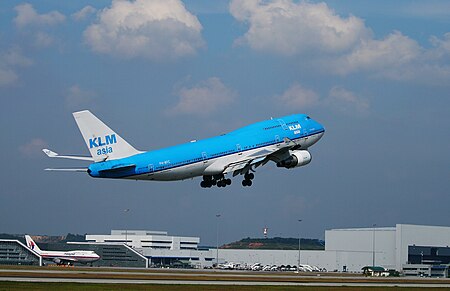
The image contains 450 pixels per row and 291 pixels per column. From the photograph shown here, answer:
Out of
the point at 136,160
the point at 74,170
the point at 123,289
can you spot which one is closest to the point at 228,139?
the point at 136,160

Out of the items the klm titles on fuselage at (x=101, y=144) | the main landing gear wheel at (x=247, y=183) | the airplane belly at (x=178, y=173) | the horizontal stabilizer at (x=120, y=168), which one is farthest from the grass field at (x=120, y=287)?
the main landing gear wheel at (x=247, y=183)

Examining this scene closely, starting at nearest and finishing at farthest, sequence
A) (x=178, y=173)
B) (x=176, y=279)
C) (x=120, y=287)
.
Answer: (x=120, y=287) < (x=178, y=173) < (x=176, y=279)

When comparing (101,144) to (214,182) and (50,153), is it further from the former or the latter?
(214,182)

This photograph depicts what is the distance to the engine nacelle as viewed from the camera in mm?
102250

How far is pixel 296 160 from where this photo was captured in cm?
10225

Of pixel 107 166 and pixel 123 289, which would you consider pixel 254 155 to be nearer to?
pixel 107 166

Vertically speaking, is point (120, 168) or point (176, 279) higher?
point (120, 168)

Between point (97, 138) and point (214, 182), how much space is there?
17330 mm

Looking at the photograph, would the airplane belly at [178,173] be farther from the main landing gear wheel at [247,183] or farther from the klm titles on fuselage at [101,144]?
the main landing gear wheel at [247,183]

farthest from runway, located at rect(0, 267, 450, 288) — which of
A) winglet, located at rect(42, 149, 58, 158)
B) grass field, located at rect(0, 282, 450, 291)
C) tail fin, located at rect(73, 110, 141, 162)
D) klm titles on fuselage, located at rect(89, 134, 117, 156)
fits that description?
klm titles on fuselage, located at rect(89, 134, 117, 156)

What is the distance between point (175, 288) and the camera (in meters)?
81.8

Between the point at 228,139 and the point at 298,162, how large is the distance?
8.74m

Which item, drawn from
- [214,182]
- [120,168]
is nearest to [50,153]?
[120,168]

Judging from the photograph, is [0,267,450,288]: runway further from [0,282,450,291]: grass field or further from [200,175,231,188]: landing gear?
[200,175,231,188]: landing gear
